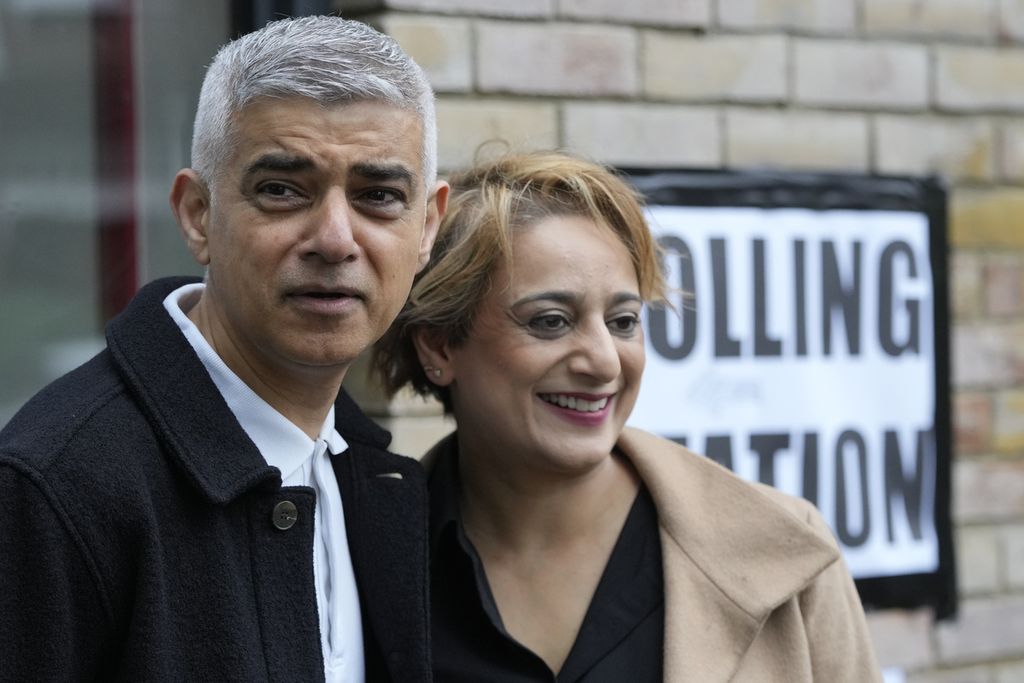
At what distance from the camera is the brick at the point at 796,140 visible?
388cm

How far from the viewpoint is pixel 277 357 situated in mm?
2088

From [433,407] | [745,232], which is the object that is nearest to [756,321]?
[745,232]

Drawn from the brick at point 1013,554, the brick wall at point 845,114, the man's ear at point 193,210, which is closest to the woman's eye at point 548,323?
the man's ear at point 193,210

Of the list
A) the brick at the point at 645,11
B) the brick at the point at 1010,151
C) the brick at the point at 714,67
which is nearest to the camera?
the brick at the point at 645,11

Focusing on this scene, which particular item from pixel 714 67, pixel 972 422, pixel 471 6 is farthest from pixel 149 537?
pixel 972 422

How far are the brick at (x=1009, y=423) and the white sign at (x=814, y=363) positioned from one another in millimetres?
246

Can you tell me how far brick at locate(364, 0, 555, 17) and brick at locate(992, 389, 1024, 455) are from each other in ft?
5.64

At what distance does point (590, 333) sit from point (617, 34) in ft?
4.51

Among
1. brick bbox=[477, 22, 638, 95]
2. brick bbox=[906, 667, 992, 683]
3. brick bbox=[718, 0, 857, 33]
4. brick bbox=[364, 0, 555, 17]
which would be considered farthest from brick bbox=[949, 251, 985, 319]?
brick bbox=[364, 0, 555, 17]

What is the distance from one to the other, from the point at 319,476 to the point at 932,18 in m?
2.64

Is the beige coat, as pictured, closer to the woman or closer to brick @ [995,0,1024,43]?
the woman

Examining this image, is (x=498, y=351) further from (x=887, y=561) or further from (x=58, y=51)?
(x=887, y=561)

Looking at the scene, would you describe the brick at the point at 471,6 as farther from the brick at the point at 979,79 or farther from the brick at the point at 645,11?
the brick at the point at 979,79

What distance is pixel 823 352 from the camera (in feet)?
13.0
